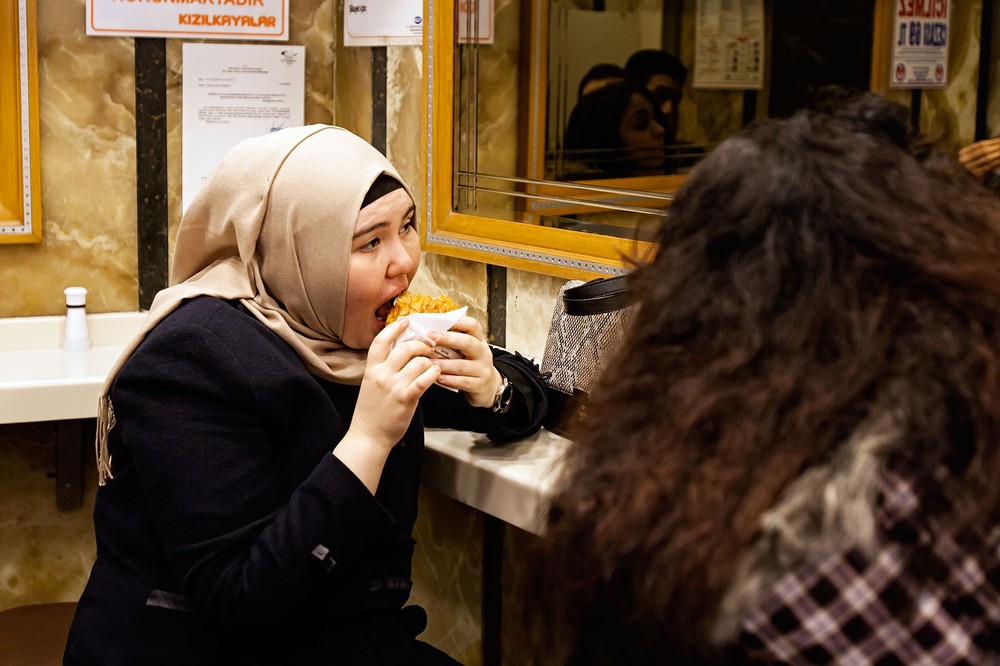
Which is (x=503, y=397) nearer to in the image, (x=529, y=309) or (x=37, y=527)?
(x=529, y=309)

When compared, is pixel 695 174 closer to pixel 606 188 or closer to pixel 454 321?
pixel 454 321

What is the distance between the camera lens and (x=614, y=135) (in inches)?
88.7

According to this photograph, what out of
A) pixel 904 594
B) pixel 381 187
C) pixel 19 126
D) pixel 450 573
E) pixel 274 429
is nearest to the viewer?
pixel 904 594

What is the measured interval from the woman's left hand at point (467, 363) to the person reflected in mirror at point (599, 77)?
69cm

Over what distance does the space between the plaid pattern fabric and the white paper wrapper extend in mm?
886

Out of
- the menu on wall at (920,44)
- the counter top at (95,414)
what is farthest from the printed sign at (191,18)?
the menu on wall at (920,44)

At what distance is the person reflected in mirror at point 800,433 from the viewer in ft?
2.84

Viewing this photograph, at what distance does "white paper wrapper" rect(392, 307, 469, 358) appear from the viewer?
66.2 inches

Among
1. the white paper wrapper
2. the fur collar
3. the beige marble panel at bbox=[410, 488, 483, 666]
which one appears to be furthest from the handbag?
the fur collar

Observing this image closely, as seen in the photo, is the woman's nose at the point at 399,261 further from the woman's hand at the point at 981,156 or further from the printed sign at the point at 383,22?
the printed sign at the point at 383,22

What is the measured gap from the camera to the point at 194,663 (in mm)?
1640

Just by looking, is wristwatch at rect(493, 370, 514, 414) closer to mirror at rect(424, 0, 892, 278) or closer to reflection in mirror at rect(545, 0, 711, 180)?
mirror at rect(424, 0, 892, 278)

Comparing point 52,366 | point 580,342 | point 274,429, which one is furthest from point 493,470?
point 52,366

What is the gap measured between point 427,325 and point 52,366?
1305 millimetres
